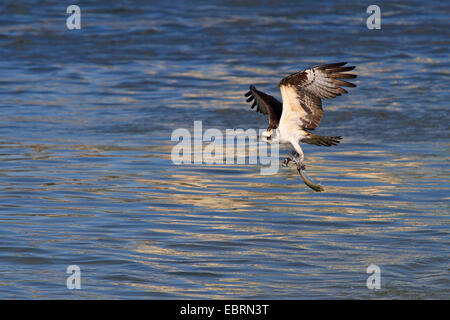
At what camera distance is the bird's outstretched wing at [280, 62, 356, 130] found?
688 cm

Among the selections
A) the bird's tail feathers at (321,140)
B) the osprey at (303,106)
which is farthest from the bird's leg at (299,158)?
the bird's tail feathers at (321,140)

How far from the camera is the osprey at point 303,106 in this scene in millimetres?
6898

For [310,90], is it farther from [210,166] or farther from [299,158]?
[210,166]

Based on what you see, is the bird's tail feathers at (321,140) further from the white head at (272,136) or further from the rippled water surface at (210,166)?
the rippled water surface at (210,166)

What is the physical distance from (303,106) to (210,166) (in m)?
2.62

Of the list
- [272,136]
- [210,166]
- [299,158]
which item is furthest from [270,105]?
[210,166]

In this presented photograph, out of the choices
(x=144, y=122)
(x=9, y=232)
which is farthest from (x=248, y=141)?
(x=9, y=232)

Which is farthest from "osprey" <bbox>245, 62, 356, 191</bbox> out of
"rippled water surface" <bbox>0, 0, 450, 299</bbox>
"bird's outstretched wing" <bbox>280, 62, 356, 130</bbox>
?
"rippled water surface" <bbox>0, 0, 450, 299</bbox>

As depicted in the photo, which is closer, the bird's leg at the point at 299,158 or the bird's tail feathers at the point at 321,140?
the bird's tail feathers at the point at 321,140

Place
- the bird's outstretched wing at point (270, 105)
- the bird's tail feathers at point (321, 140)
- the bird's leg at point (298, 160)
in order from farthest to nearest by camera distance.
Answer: the bird's outstretched wing at point (270, 105) < the bird's leg at point (298, 160) < the bird's tail feathers at point (321, 140)

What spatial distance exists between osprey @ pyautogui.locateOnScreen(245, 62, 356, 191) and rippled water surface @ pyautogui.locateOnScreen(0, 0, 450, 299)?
2.67 ft

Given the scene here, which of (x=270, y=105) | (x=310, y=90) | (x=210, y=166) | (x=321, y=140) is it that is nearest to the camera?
(x=310, y=90)

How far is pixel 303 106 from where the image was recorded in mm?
7172

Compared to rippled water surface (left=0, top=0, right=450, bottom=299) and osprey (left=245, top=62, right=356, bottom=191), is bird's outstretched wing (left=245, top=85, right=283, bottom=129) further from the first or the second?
rippled water surface (left=0, top=0, right=450, bottom=299)
